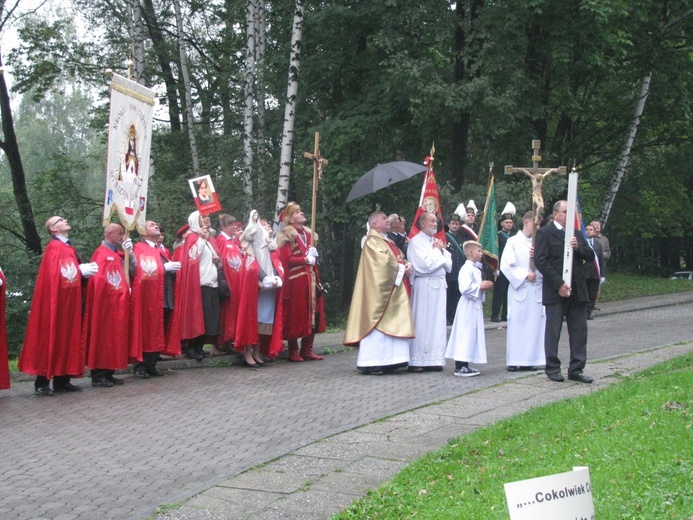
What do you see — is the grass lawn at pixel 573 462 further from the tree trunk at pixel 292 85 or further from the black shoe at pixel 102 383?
the tree trunk at pixel 292 85

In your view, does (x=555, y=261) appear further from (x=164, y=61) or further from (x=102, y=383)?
(x=164, y=61)

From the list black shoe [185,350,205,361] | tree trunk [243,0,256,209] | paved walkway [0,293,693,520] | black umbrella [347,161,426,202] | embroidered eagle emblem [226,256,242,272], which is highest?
tree trunk [243,0,256,209]

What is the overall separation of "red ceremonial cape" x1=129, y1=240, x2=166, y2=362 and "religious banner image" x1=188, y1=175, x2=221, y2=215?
1007 millimetres

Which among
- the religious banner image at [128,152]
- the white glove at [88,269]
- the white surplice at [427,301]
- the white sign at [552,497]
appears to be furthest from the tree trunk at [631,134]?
the white sign at [552,497]

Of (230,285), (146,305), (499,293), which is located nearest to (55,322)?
(146,305)

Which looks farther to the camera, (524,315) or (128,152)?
(524,315)

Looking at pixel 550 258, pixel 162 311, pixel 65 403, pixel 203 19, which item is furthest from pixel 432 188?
pixel 203 19

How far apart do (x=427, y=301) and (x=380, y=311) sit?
2.26 feet

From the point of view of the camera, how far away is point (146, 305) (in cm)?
1213

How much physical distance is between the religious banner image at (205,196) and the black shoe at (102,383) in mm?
2724

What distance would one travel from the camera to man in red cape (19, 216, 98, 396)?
10867mm

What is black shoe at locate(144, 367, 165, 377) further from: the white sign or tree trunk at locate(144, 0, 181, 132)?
tree trunk at locate(144, 0, 181, 132)

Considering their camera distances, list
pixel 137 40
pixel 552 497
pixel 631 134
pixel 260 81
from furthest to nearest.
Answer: pixel 631 134 → pixel 260 81 → pixel 137 40 → pixel 552 497

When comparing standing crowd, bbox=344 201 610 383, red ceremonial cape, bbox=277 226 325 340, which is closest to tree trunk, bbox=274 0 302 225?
red ceremonial cape, bbox=277 226 325 340
